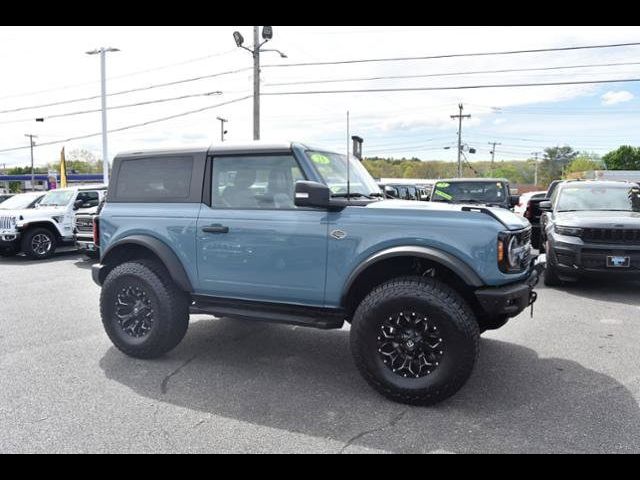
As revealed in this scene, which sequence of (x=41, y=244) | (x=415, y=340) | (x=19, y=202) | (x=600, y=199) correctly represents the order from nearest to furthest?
(x=415, y=340) < (x=600, y=199) < (x=41, y=244) < (x=19, y=202)

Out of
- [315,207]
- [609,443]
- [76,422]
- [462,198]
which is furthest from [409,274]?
[462,198]

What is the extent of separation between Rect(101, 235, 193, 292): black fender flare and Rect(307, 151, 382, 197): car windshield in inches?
61.1

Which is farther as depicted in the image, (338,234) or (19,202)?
(19,202)

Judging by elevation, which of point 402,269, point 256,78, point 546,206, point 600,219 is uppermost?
point 256,78

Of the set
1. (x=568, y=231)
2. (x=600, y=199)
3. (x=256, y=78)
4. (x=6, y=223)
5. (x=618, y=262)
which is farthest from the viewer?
(x=256, y=78)

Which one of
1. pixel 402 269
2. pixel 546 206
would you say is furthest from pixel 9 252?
pixel 546 206

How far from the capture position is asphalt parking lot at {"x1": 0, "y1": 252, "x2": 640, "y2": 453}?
10.2 ft

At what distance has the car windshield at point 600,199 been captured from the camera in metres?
8.25

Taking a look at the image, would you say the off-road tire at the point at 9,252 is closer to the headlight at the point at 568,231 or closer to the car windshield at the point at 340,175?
the car windshield at the point at 340,175

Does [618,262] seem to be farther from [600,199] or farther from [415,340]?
[415,340]

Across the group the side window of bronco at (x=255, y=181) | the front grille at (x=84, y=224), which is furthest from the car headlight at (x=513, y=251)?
the front grille at (x=84, y=224)

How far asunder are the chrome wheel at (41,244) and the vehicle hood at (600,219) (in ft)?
37.9

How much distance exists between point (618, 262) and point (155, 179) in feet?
20.9

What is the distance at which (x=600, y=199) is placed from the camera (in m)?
8.44
